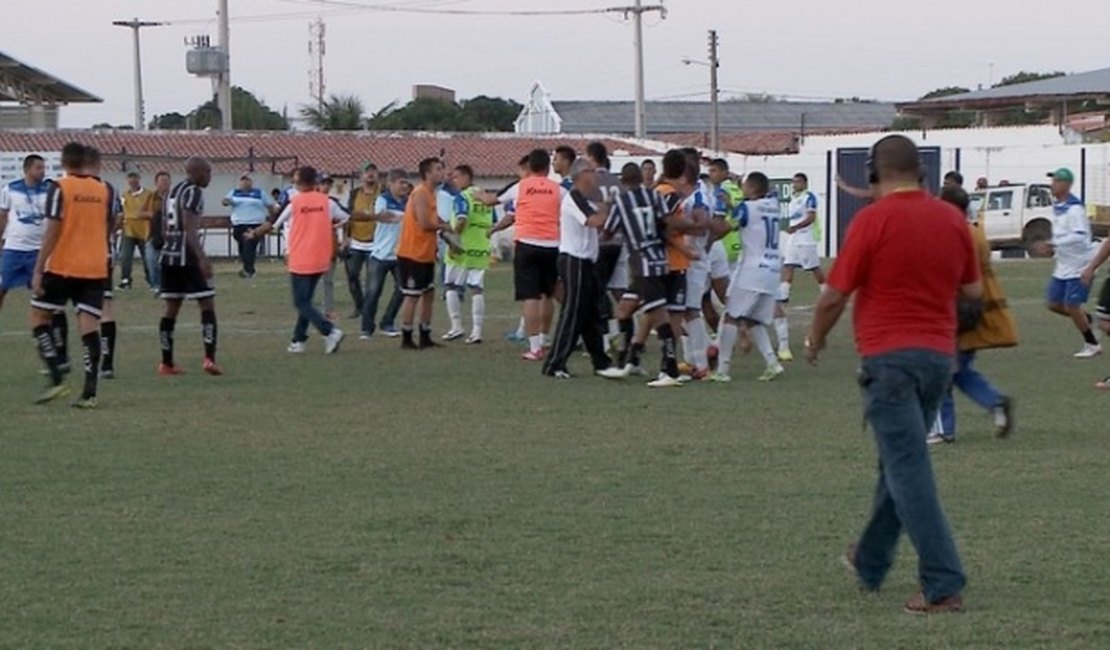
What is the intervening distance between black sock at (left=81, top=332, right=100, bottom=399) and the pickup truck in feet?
108

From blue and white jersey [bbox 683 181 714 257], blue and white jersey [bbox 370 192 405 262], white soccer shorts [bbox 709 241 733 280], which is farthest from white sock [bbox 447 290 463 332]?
blue and white jersey [bbox 683 181 714 257]

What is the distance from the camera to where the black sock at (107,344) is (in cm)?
1609

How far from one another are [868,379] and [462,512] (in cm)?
296

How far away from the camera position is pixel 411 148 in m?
63.6

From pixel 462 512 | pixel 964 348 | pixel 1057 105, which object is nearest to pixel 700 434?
pixel 964 348

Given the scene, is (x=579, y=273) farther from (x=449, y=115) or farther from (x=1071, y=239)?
(x=449, y=115)

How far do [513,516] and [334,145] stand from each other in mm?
55207

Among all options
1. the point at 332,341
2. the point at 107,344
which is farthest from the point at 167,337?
the point at 332,341

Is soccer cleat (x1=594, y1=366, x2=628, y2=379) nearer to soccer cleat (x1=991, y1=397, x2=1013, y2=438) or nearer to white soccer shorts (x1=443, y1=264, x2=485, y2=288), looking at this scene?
white soccer shorts (x1=443, y1=264, x2=485, y2=288)

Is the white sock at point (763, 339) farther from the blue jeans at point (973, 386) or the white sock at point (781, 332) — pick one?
the blue jeans at point (973, 386)

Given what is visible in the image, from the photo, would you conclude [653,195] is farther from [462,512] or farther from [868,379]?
[868,379]

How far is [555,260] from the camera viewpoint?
1761 centimetres

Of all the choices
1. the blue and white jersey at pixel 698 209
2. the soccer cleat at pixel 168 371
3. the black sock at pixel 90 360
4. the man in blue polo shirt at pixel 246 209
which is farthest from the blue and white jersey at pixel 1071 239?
the man in blue polo shirt at pixel 246 209

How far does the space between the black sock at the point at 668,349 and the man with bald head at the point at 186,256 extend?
3.88 m
